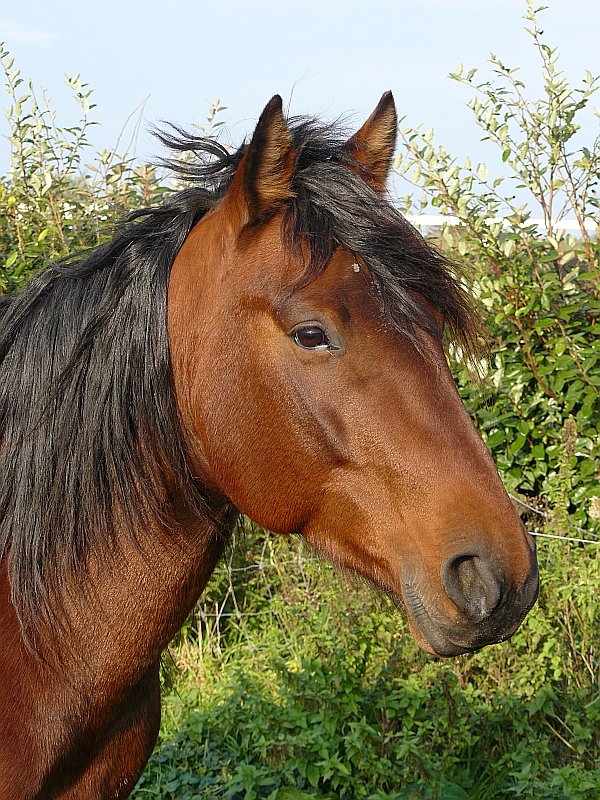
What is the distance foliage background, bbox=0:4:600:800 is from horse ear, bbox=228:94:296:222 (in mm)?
2034

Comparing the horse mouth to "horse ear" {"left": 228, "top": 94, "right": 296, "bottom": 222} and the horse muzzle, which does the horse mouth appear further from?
"horse ear" {"left": 228, "top": 94, "right": 296, "bottom": 222}

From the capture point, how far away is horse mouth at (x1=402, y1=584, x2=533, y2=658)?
1.94m

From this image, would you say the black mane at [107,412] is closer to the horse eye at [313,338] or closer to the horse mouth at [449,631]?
the horse eye at [313,338]

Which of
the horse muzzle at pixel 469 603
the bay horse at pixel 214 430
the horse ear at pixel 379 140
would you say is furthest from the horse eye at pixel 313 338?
the horse ear at pixel 379 140

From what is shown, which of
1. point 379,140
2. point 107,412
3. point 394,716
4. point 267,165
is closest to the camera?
point 267,165

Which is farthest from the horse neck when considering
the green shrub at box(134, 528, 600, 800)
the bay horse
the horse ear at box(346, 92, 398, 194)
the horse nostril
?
the green shrub at box(134, 528, 600, 800)

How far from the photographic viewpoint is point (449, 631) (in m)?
Result: 1.96

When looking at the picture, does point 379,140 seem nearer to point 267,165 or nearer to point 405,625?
point 267,165

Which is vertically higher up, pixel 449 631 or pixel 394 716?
pixel 449 631

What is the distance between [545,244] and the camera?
522cm

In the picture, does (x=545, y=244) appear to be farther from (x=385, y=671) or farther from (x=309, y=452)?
(x=309, y=452)

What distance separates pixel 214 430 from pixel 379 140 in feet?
3.19

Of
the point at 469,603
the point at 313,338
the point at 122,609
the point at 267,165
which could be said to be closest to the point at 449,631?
the point at 469,603

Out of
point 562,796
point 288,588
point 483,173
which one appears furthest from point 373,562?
point 483,173
